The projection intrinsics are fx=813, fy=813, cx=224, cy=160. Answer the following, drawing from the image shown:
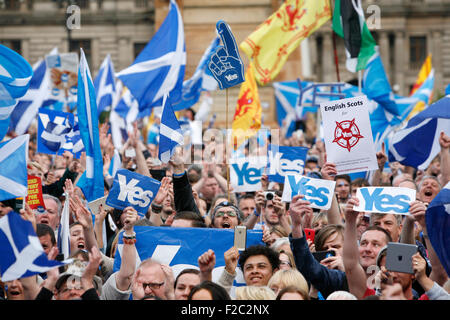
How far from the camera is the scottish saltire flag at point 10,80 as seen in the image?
7656 millimetres

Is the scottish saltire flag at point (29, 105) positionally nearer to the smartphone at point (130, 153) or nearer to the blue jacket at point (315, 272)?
the smartphone at point (130, 153)

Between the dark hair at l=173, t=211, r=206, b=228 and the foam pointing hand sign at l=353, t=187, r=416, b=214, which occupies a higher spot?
the foam pointing hand sign at l=353, t=187, r=416, b=214

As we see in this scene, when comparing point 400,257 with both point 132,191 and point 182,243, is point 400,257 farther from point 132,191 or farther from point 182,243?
point 132,191

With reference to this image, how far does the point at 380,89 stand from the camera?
13344 millimetres

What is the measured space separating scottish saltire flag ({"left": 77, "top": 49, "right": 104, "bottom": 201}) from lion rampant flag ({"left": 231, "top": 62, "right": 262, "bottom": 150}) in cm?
492

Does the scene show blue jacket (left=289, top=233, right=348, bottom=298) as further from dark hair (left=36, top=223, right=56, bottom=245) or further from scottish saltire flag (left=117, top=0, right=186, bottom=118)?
scottish saltire flag (left=117, top=0, right=186, bottom=118)

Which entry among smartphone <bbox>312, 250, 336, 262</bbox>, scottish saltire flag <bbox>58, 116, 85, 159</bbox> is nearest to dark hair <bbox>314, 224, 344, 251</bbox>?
smartphone <bbox>312, 250, 336, 262</bbox>

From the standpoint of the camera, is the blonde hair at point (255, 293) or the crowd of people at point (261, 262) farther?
the crowd of people at point (261, 262)

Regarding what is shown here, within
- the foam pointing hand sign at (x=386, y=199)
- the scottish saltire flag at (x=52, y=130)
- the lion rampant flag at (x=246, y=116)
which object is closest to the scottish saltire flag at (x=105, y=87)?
the lion rampant flag at (x=246, y=116)

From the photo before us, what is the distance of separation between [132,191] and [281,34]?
19.5 ft

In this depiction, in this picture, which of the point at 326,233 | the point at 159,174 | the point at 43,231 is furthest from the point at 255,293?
the point at 159,174

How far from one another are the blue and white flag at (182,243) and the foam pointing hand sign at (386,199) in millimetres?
861

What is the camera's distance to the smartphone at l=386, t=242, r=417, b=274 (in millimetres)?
4688

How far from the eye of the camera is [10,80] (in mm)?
7906
